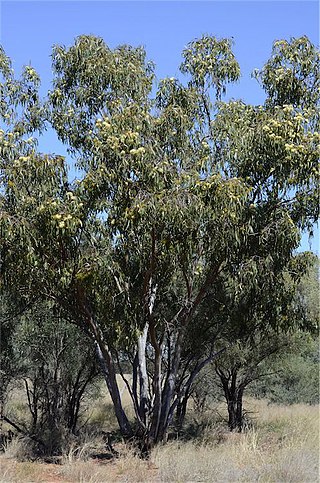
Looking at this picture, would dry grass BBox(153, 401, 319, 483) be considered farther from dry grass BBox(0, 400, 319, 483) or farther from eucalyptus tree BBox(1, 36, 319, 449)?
eucalyptus tree BBox(1, 36, 319, 449)

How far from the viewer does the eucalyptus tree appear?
9086 millimetres

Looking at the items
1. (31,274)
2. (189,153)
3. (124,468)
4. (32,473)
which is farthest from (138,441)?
(189,153)

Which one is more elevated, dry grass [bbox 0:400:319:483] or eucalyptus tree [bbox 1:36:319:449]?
eucalyptus tree [bbox 1:36:319:449]

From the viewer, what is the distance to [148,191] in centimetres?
909

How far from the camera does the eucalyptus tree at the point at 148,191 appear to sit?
909cm

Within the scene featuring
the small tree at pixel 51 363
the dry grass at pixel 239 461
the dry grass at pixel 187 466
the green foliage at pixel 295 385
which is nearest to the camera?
the dry grass at pixel 239 461

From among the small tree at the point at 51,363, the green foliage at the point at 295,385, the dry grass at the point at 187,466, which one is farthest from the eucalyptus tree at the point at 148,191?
the green foliage at the point at 295,385

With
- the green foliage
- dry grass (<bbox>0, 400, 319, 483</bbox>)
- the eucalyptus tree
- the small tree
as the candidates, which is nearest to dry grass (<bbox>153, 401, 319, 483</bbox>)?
dry grass (<bbox>0, 400, 319, 483</bbox>)

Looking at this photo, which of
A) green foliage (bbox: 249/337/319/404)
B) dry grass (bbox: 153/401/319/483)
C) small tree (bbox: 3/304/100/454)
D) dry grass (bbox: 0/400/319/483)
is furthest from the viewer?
green foliage (bbox: 249/337/319/404)

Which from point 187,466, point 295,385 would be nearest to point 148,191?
point 187,466

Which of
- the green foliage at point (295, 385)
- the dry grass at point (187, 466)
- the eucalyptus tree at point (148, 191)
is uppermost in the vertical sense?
the eucalyptus tree at point (148, 191)

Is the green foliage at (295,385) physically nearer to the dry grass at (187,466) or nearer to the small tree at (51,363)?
the small tree at (51,363)

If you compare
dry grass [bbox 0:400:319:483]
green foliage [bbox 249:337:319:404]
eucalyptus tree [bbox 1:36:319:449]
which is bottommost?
dry grass [bbox 0:400:319:483]

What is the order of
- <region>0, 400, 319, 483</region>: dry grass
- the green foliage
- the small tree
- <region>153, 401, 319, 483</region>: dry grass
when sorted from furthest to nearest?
the green foliage < the small tree < <region>0, 400, 319, 483</region>: dry grass < <region>153, 401, 319, 483</region>: dry grass
